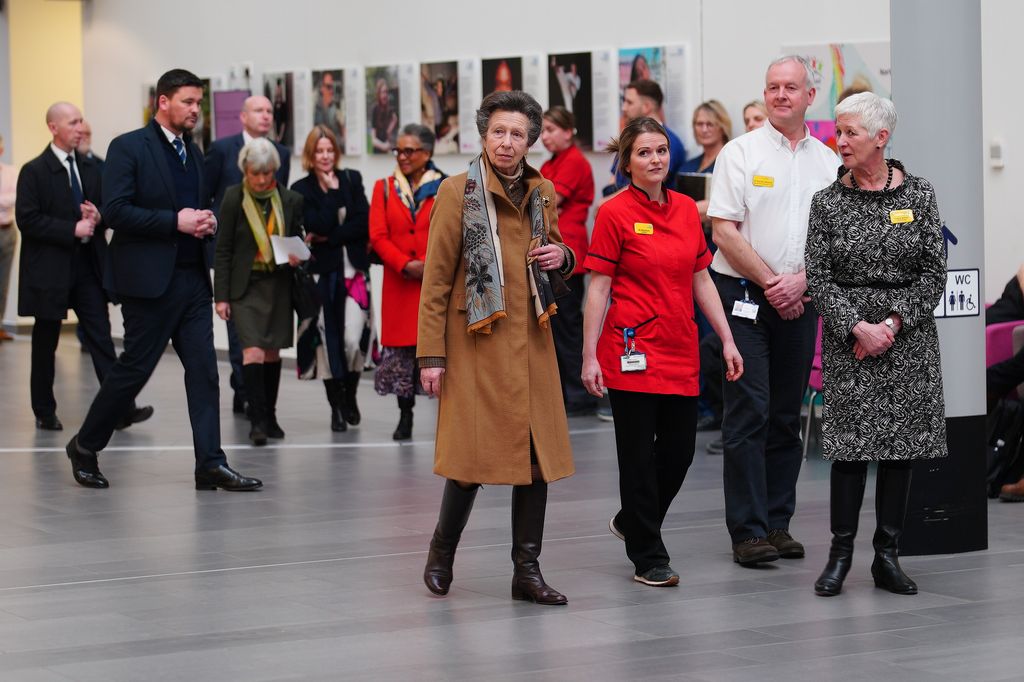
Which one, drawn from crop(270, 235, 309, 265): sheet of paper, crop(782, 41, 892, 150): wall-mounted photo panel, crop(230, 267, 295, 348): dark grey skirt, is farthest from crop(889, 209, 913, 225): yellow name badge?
crop(230, 267, 295, 348): dark grey skirt

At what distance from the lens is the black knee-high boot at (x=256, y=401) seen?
1100 cm

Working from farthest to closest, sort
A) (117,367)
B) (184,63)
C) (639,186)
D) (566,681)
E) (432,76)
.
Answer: (184,63)
(432,76)
(117,367)
(639,186)
(566,681)

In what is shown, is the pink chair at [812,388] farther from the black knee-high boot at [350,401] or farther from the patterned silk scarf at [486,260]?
the patterned silk scarf at [486,260]

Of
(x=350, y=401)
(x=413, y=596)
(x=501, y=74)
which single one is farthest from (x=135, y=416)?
(x=413, y=596)

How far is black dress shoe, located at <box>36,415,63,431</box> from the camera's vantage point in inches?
467

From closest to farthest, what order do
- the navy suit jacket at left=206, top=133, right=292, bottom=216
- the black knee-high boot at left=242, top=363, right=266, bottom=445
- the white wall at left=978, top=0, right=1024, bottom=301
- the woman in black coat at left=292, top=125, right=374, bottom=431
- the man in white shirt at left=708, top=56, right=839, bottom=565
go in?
1. the man in white shirt at left=708, top=56, right=839, bottom=565
2. the white wall at left=978, top=0, right=1024, bottom=301
3. the black knee-high boot at left=242, top=363, right=266, bottom=445
4. the woman in black coat at left=292, top=125, right=374, bottom=431
5. the navy suit jacket at left=206, top=133, right=292, bottom=216

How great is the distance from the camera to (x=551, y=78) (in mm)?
13484

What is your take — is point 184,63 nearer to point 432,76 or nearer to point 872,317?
point 432,76

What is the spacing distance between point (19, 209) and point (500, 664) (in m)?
7.22

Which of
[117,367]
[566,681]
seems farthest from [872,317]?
[117,367]

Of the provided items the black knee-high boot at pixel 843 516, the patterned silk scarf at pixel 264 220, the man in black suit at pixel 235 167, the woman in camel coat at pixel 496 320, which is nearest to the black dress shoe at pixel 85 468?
the patterned silk scarf at pixel 264 220

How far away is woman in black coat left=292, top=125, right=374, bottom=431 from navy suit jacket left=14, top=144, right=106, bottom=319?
5.16 ft

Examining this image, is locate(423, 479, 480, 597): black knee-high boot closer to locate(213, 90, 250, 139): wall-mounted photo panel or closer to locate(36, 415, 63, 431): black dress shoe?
locate(36, 415, 63, 431): black dress shoe

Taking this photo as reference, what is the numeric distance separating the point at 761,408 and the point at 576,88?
21.5ft
